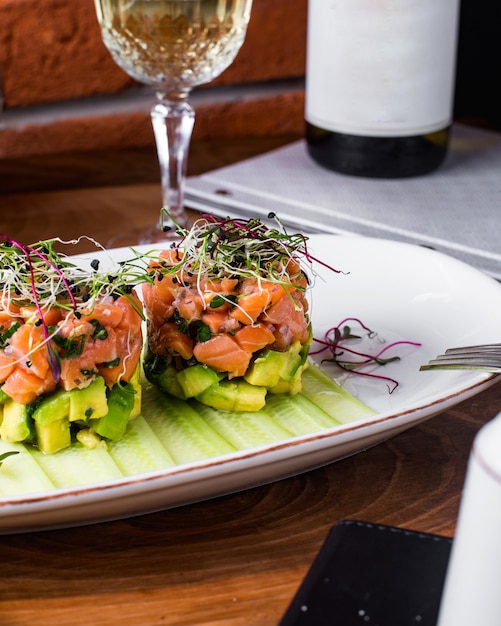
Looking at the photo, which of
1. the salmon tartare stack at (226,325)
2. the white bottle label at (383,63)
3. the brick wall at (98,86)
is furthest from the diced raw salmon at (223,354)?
the brick wall at (98,86)

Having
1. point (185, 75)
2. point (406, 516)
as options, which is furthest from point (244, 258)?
point (185, 75)

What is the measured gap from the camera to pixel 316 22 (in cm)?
151

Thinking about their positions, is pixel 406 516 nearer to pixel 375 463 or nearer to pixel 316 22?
pixel 375 463

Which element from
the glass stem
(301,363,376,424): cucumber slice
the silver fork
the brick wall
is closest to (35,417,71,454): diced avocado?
(301,363,376,424): cucumber slice

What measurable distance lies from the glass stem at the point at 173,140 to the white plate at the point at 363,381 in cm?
38

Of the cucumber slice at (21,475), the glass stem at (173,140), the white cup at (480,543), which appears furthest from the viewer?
the glass stem at (173,140)

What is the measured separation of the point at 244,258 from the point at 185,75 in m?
0.56

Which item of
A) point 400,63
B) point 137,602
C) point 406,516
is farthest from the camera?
point 400,63

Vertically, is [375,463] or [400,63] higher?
[400,63]

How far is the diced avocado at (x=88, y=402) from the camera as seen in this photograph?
0.79 m

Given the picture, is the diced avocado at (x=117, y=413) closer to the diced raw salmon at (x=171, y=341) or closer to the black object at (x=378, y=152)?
the diced raw salmon at (x=171, y=341)

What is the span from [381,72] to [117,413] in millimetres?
881

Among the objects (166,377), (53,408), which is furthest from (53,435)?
(166,377)

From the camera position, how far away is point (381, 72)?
1490 millimetres
